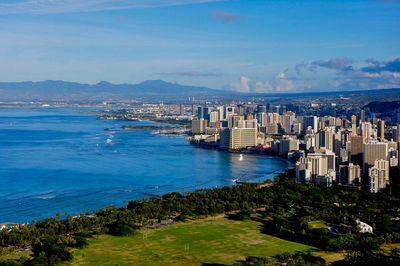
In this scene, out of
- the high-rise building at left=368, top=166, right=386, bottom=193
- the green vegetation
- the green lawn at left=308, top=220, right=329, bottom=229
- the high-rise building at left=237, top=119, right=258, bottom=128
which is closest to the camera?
the green vegetation

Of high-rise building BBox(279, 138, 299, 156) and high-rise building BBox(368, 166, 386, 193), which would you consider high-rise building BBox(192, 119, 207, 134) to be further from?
high-rise building BBox(368, 166, 386, 193)

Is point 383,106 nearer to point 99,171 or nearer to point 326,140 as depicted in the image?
point 326,140

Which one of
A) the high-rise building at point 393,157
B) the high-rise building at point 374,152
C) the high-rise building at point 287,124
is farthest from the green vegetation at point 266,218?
the high-rise building at point 287,124

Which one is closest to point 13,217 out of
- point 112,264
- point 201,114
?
point 112,264

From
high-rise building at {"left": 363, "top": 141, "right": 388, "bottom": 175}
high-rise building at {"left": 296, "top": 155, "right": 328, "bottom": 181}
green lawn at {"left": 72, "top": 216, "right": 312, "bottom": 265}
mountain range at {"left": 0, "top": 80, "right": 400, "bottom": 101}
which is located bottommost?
green lawn at {"left": 72, "top": 216, "right": 312, "bottom": 265}

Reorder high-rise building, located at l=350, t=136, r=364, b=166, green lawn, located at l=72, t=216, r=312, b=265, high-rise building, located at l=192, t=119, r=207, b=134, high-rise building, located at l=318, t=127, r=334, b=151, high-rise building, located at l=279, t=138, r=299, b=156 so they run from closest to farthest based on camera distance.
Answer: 1. green lawn, located at l=72, t=216, r=312, b=265
2. high-rise building, located at l=350, t=136, r=364, b=166
3. high-rise building, located at l=318, t=127, r=334, b=151
4. high-rise building, located at l=279, t=138, r=299, b=156
5. high-rise building, located at l=192, t=119, r=207, b=134

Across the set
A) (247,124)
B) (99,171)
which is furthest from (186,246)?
(247,124)

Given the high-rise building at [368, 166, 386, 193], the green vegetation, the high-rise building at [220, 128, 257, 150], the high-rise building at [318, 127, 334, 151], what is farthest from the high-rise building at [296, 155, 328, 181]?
the high-rise building at [220, 128, 257, 150]
